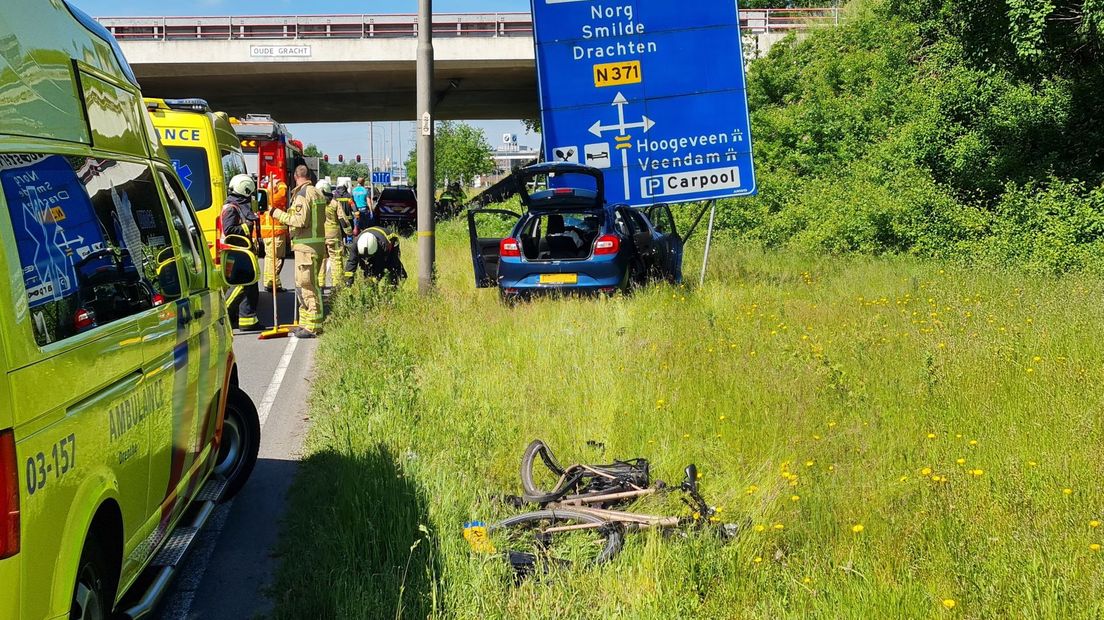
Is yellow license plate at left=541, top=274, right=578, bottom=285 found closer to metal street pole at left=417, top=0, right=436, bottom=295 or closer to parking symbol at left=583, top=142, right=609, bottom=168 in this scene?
metal street pole at left=417, top=0, right=436, bottom=295

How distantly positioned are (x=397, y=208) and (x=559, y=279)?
21750mm

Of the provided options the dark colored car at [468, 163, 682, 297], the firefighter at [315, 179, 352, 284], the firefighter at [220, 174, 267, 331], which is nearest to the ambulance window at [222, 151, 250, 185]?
the firefighter at [220, 174, 267, 331]

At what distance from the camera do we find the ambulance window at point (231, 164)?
15594 millimetres

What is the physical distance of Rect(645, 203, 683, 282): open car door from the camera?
556 inches

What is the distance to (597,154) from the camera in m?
14.1

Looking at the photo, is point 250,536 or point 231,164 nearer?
point 250,536

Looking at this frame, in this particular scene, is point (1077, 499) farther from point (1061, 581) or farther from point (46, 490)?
point (46, 490)

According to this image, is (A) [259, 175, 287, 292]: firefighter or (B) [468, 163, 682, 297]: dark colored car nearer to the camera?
(B) [468, 163, 682, 297]: dark colored car

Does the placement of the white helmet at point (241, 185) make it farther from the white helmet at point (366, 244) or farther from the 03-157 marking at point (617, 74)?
the 03-157 marking at point (617, 74)

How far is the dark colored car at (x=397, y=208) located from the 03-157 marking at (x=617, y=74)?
19774 millimetres

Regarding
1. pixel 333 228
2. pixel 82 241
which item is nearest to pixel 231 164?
pixel 333 228

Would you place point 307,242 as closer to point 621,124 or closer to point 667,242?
point 621,124

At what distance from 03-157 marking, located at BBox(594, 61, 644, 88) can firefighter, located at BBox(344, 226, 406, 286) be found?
3.53 metres

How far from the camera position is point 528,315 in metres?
11.5
